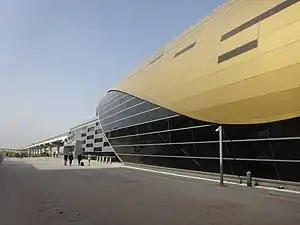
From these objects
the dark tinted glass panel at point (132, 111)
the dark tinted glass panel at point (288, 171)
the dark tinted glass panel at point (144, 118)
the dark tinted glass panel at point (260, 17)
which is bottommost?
the dark tinted glass panel at point (288, 171)

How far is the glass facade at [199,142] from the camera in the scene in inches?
845

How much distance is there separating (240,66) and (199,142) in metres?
8.93

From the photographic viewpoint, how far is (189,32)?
34.5 meters

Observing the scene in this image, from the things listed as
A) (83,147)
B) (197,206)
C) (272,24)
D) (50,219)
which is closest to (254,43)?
(272,24)

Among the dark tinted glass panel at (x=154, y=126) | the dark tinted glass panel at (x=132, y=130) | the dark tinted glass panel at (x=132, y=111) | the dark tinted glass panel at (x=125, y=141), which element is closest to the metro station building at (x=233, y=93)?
the dark tinted glass panel at (x=154, y=126)

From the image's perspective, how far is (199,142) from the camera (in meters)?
30.9

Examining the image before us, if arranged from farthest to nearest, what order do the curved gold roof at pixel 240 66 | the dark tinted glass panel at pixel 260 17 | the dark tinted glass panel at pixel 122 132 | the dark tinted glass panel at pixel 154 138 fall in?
the dark tinted glass panel at pixel 122 132
the dark tinted glass panel at pixel 154 138
the dark tinted glass panel at pixel 260 17
the curved gold roof at pixel 240 66

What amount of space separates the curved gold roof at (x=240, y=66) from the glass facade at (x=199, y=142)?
84cm

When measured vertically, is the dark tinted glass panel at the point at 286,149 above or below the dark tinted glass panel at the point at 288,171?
above

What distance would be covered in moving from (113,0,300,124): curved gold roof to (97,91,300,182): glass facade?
33.1 inches

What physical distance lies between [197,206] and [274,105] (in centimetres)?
832

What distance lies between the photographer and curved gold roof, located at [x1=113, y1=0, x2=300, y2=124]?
20.0 m

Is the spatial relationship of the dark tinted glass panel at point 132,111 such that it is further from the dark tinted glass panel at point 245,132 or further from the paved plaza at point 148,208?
the paved plaza at point 148,208

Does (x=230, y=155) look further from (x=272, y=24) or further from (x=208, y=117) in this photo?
(x=272, y=24)
